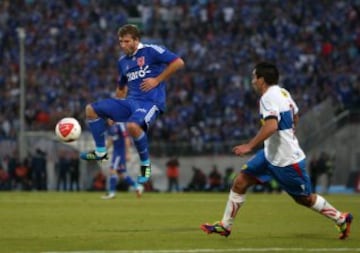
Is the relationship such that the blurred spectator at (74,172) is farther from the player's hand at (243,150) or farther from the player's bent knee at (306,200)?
the player's hand at (243,150)

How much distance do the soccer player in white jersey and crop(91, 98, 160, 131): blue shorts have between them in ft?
13.2

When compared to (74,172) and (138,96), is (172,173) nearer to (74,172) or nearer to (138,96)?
(74,172)

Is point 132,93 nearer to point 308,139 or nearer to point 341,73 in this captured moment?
point 308,139

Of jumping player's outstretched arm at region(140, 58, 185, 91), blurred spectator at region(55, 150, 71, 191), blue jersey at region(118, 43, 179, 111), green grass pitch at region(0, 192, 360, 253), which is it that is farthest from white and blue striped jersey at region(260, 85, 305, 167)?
blurred spectator at region(55, 150, 71, 191)

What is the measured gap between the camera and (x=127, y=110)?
1806cm

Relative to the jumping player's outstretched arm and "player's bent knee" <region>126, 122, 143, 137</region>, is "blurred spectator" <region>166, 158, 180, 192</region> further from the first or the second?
the jumping player's outstretched arm

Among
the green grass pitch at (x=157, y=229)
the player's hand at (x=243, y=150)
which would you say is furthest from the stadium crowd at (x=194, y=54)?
the player's hand at (x=243, y=150)

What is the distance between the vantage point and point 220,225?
1424cm

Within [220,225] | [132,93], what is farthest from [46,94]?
[220,225]

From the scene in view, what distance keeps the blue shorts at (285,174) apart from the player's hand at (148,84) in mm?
4218

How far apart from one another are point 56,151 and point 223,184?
6.97 meters

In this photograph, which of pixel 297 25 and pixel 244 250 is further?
pixel 297 25

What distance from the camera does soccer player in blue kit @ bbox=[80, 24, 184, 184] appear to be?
59.1 feet

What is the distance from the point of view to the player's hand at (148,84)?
1800cm
